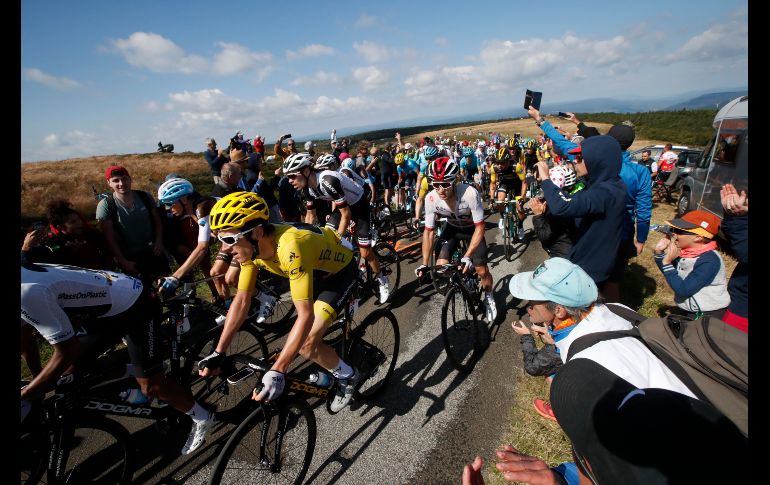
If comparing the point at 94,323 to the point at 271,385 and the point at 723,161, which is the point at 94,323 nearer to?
the point at 271,385

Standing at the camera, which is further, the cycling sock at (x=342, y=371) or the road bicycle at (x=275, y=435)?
the cycling sock at (x=342, y=371)

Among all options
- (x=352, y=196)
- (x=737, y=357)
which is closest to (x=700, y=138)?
(x=352, y=196)

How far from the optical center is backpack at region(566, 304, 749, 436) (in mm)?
1172

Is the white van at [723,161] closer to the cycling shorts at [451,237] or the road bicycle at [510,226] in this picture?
the road bicycle at [510,226]

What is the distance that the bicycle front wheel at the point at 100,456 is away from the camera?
2900mm

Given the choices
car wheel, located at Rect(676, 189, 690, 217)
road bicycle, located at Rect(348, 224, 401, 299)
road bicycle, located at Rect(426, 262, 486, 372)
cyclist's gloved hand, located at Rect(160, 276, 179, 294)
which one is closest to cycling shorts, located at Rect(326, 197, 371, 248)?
road bicycle, located at Rect(348, 224, 401, 299)

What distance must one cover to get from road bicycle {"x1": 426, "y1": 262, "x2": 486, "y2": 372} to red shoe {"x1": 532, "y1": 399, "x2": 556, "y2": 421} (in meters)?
0.93

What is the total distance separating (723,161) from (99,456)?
530 inches

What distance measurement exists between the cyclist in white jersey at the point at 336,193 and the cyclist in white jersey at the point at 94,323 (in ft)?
10.1

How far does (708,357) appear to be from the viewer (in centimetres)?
129

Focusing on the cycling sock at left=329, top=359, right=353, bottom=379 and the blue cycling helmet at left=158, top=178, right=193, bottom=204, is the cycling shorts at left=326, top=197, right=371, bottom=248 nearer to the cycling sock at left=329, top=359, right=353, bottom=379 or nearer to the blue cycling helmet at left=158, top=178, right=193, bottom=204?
the blue cycling helmet at left=158, top=178, right=193, bottom=204

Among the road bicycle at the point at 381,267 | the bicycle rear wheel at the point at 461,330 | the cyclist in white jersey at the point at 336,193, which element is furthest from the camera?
the road bicycle at the point at 381,267

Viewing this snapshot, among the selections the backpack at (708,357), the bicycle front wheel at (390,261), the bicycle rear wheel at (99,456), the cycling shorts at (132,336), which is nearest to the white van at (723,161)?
the bicycle front wheel at (390,261)
